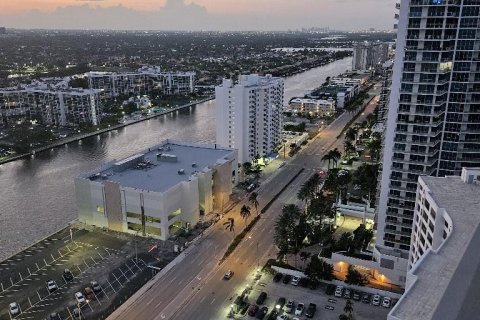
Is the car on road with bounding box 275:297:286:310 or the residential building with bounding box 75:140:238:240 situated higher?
the residential building with bounding box 75:140:238:240

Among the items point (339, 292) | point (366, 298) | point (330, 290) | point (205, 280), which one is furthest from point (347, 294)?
point (205, 280)

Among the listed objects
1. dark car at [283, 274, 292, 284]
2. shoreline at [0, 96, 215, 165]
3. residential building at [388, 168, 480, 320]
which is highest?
residential building at [388, 168, 480, 320]

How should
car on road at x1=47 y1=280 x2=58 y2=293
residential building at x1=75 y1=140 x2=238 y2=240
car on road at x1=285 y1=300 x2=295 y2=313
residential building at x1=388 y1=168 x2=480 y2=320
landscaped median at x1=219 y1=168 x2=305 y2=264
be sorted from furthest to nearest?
residential building at x1=75 y1=140 x2=238 y2=240 → landscaped median at x1=219 y1=168 x2=305 y2=264 → car on road at x1=47 y1=280 x2=58 y2=293 → car on road at x1=285 y1=300 x2=295 y2=313 → residential building at x1=388 y1=168 x2=480 y2=320

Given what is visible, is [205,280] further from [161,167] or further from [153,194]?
[161,167]

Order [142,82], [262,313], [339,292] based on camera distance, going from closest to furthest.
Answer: [262,313], [339,292], [142,82]

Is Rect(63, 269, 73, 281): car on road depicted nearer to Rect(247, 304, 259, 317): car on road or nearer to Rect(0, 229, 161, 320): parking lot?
Rect(0, 229, 161, 320): parking lot

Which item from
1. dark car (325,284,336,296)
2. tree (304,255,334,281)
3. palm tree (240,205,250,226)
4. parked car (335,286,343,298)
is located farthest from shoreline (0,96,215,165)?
parked car (335,286,343,298)
